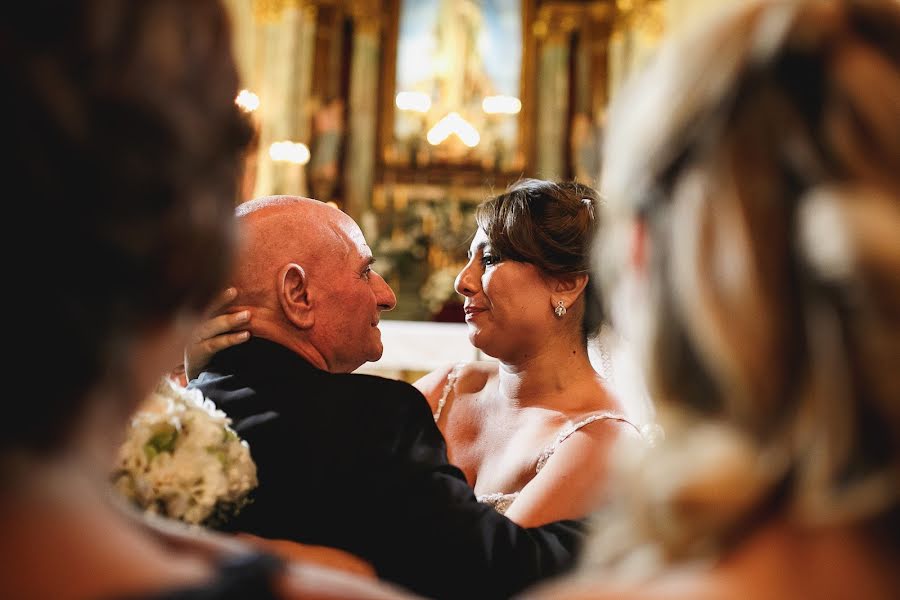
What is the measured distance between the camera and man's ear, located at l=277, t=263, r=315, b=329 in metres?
2.69

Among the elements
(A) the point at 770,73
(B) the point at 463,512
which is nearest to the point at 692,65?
(A) the point at 770,73

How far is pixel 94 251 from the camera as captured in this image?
2.87 feet

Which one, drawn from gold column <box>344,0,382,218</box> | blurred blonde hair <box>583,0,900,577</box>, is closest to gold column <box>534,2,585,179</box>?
gold column <box>344,0,382,218</box>

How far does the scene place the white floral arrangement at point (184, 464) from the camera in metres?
2.08

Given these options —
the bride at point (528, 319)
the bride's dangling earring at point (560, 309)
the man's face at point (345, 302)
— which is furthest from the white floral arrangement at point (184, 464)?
the bride's dangling earring at point (560, 309)

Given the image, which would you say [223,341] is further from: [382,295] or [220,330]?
[382,295]

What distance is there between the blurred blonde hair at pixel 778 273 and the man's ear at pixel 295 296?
1699 mm

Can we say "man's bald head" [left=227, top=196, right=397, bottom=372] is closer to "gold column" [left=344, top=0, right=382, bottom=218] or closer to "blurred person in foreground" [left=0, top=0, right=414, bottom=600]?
"blurred person in foreground" [left=0, top=0, right=414, bottom=600]

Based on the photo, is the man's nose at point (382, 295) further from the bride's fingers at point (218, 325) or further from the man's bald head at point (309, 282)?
the bride's fingers at point (218, 325)

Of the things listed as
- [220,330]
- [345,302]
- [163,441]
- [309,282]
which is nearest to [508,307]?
[345,302]

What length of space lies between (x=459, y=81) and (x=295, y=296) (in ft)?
38.3

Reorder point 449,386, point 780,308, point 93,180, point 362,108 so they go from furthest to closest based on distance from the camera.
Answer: point 362,108
point 449,386
point 780,308
point 93,180

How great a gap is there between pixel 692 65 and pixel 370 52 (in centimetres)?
1349

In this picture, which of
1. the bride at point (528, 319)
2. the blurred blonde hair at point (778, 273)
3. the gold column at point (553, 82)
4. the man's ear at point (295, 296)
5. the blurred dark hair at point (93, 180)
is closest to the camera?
the blurred dark hair at point (93, 180)
